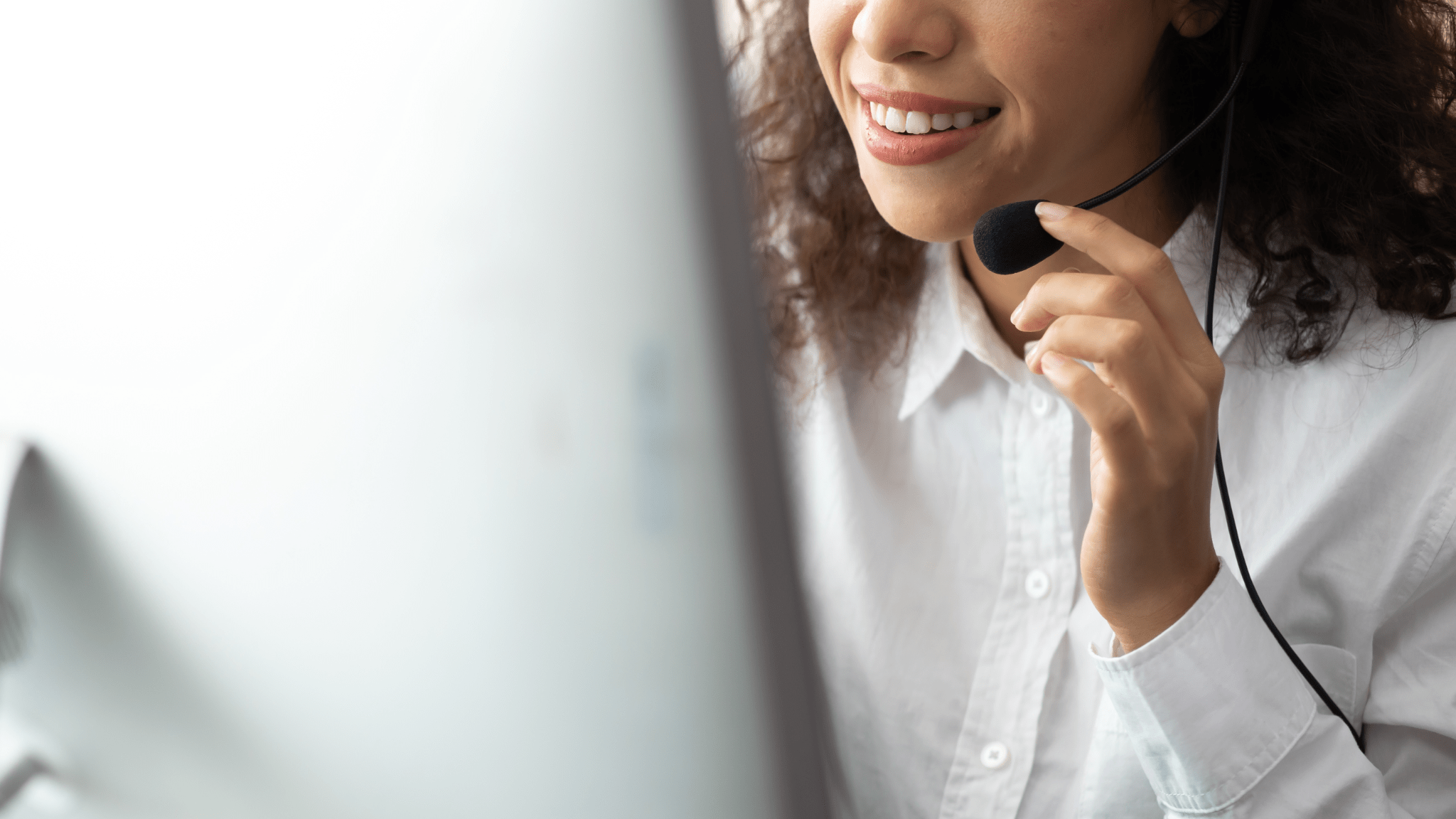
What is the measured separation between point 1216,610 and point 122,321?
0.51 meters

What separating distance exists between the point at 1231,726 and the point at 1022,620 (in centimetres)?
18

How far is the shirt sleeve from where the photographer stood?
508 mm

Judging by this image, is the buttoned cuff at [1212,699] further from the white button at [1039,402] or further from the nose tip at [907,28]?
the nose tip at [907,28]

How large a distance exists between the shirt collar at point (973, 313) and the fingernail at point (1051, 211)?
216mm

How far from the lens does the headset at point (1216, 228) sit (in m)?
0.50

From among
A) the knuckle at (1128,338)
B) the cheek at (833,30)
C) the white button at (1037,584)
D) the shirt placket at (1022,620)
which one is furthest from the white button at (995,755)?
the cheek at (833,30)

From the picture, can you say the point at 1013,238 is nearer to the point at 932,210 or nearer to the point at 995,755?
the point at 932,210

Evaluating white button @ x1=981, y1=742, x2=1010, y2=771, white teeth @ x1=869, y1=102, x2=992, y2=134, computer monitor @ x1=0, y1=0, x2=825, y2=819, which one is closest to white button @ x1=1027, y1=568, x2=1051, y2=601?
white button @ x1=981, y1=742, x2=1010, y2=771

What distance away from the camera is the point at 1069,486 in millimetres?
676

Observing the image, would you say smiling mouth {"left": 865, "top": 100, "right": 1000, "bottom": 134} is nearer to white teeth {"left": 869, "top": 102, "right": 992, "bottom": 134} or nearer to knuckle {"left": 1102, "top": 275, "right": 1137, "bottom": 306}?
white teeth {"left": 869, "top": 102, "right": 992, "bottom": 134}

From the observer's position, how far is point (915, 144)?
0.55m

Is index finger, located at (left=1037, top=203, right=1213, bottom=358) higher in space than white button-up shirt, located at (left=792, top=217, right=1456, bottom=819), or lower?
higher

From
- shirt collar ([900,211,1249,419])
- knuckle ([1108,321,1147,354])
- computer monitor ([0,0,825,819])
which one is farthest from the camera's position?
shirt collar ([900,211,1249,419])

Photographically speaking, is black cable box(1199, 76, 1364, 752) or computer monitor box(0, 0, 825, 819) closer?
computer monitor box(0, 0, 825, 819)
